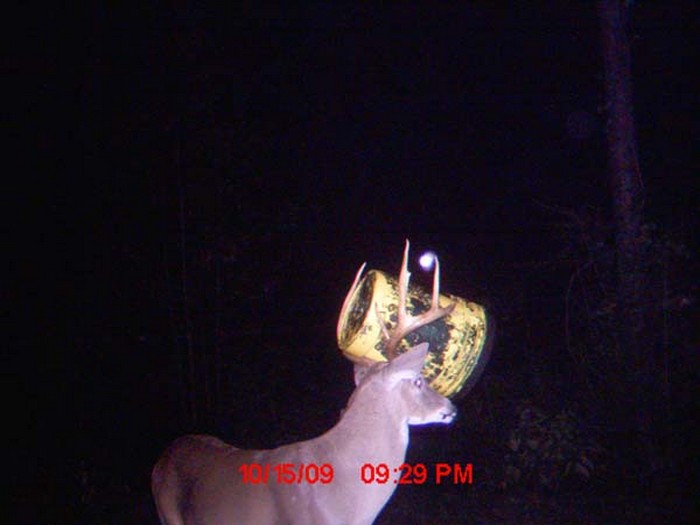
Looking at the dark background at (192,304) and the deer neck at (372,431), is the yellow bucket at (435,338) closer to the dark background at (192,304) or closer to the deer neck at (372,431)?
the deer neck at (372,431)

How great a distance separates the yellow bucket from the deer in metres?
0.06

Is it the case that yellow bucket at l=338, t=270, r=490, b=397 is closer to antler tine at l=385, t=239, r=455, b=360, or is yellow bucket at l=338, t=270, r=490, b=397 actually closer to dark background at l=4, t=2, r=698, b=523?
antler tine at l=385, t=239, r=455, b=360

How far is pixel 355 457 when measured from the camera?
3793 millimetres

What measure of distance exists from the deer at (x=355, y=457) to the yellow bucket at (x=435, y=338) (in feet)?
0.20

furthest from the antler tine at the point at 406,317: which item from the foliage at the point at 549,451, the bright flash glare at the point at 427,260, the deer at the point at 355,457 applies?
the foliage at the point at 549,451

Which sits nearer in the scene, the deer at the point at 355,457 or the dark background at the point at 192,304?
the deer at the point at 355,457

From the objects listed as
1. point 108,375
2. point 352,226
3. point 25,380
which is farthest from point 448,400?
point 352,226

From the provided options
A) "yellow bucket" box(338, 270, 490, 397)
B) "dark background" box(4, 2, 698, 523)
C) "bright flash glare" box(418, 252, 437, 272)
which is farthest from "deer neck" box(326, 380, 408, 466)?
"dark background" box(4, 2, 698, 523)

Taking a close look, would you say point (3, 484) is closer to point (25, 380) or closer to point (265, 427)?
point (25, 380)

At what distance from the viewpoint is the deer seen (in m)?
3.76

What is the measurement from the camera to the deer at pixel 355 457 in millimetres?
3756

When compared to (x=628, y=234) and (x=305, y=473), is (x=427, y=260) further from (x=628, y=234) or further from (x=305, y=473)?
(x=628, y=234)
